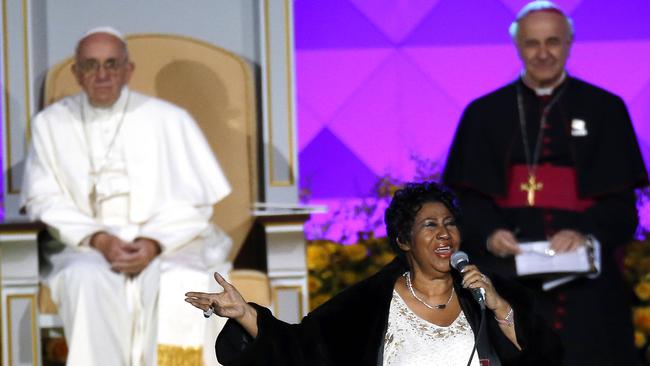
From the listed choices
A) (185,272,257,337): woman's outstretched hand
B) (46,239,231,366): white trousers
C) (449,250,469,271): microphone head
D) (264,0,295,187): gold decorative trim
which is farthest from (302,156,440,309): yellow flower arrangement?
(449,250,469,271): microphone head

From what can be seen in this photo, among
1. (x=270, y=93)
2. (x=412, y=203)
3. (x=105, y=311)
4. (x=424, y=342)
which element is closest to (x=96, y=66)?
(x=270, y=93)

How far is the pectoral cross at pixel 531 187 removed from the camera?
6.39 meters

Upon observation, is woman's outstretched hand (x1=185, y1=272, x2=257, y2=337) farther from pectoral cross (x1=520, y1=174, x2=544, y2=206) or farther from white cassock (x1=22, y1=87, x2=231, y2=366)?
pectoral cross (x1=520, y1=174, x2=544, y2=206)

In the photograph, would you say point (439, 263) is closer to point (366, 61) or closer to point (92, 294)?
point (92, 294)

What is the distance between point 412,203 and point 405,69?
3.62 m

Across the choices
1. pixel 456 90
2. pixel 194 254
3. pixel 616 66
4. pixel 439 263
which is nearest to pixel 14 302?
pixel 194 254

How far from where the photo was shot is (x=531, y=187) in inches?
252

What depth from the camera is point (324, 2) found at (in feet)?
28.4

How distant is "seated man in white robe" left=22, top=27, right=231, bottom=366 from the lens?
6.43 meters

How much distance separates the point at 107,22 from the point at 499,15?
223 cm

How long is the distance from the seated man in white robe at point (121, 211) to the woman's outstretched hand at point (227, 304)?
1.61m

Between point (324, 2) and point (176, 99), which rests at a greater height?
point (324, 2)

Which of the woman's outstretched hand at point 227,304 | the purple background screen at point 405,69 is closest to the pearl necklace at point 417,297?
the woman's outstretched hand at point 227,304

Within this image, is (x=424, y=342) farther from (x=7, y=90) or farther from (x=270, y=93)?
(x=7, y=90)
